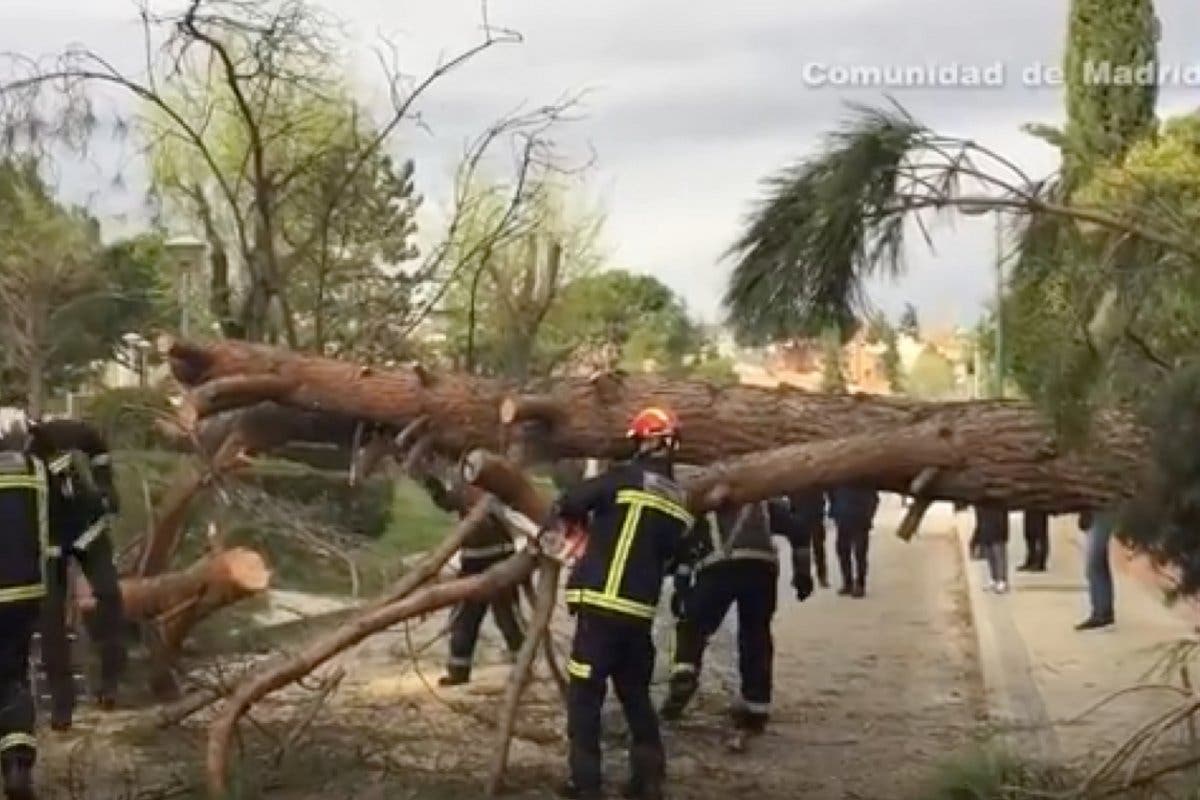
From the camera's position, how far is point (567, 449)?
913cm

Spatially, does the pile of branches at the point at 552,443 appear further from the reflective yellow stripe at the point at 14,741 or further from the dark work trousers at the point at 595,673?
the reflective yellow stripe at the point at 14,741

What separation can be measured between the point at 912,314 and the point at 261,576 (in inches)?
148

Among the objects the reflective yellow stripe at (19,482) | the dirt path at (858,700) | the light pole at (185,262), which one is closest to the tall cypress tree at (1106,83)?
the dirt path at (858,700)

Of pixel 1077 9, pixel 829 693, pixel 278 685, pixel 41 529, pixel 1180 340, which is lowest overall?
pixel 829 693

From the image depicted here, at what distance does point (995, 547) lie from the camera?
18.0 meters

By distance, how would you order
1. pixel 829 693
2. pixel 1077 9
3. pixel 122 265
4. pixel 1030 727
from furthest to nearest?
pixel 1077 9, pixel 122 265, pixel 829 693, pixel 1030 727

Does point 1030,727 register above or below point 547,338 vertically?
below

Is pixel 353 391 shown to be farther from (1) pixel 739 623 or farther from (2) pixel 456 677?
(2) pixel 456 677

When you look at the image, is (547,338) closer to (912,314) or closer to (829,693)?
(829,693)

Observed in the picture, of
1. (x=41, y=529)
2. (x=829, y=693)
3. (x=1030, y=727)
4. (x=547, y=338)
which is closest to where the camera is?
(x=41, y=529)

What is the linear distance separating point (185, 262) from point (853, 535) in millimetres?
7561

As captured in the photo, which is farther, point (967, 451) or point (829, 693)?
point (829, 693)

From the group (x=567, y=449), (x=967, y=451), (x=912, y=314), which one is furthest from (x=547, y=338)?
(x=912, y=314)

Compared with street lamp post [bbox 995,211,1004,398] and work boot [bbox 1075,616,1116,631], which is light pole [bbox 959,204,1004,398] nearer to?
street lamp post [bbox 995,211,1004,398]
